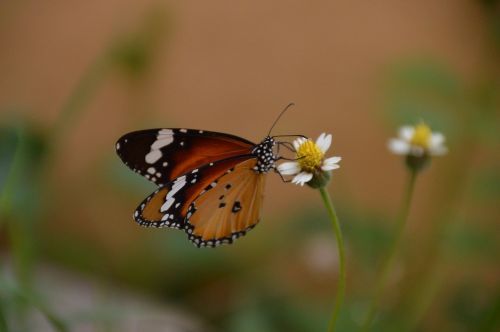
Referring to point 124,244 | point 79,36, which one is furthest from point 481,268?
point 79,36

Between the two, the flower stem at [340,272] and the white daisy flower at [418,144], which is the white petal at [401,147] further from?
the flower stem at [340,272]

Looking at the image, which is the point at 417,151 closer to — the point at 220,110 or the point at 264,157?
the point at 264,157

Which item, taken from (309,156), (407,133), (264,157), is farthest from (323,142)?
(407,133)

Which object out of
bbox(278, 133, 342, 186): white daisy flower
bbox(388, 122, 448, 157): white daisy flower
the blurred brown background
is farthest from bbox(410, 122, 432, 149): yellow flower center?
the blurred brown background

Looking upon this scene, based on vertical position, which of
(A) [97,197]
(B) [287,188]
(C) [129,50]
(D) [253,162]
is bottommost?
(A) [97,197]

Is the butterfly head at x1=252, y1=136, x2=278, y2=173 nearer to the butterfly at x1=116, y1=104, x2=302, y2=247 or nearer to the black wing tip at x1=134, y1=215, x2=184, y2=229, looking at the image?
the butterfly at x1=116, y1=104, x2=302, y2=247

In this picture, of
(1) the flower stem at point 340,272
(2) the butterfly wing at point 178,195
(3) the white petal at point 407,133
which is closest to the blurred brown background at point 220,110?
(3) the white petal at point 407,133

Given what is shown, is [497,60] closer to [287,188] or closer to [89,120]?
[287,188]
